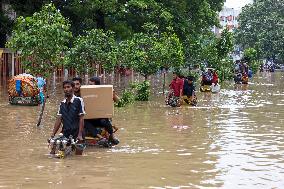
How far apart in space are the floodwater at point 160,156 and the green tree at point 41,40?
177 cm

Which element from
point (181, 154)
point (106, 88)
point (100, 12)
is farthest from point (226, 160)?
point (100, 12)

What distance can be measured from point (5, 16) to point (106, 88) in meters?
29.4

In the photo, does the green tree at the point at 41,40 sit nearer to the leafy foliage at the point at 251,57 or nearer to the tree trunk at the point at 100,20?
the tree trunk at the point at 100,20

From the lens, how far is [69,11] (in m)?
39.3

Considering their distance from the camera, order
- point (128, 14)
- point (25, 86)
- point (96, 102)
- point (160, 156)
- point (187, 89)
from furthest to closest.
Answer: point (128, 14), point (187, 89), point (25, 86), point (96, 102), point (160, 156)

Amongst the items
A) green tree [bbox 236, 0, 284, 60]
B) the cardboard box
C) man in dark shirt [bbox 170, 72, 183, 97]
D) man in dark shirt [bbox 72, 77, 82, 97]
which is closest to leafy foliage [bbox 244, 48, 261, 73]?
green tree [bbox 236, 0, 284, 60]

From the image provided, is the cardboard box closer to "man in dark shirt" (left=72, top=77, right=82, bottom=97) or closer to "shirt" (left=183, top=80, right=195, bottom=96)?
"man in dark shirt" (left=72, top=77, right=82, bottom=97)

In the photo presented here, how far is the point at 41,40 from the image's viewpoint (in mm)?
16859

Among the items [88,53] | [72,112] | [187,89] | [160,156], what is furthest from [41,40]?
[187,89]

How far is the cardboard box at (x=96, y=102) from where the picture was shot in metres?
12.2

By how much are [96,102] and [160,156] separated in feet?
6.19

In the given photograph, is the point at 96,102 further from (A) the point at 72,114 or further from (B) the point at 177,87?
(B) the point at 177,87

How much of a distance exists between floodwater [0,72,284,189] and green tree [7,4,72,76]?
1.77 meters

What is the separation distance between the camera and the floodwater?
8.95m
